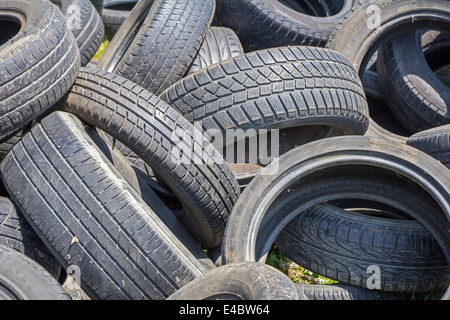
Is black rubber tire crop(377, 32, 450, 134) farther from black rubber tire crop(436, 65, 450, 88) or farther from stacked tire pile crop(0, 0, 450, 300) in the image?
black rubber tire crop(436, 65, 450, 88)

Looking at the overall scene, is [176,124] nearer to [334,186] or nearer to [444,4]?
[334,186]

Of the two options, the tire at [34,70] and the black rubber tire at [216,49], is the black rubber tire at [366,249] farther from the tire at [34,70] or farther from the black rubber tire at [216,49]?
the tire at [34,70]

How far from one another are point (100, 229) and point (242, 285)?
32.1 inches

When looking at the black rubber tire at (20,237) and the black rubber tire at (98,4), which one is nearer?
the black rubber tire at (20,237)

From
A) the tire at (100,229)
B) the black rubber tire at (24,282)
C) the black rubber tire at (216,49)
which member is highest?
the black rubber tire at (216,49)

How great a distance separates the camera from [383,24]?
12.6 feet

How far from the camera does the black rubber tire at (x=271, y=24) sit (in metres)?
3.98

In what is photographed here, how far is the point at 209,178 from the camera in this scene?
2762mm

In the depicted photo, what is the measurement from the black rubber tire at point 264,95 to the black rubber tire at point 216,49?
0.56 m

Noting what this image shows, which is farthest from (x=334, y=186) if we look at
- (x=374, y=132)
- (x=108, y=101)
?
(x=108, y=101)

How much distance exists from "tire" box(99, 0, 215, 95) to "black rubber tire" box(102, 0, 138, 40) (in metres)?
1.54

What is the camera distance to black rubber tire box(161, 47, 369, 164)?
3.01 m

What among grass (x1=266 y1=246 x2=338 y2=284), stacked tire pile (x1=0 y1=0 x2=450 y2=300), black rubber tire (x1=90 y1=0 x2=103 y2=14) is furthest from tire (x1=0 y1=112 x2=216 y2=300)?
black rubber tire (x1=90 y1=0 x2=103 y2=14)

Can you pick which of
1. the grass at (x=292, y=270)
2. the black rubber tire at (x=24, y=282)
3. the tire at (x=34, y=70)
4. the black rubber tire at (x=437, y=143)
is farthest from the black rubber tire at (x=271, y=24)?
the black rubber tire at (x=24, y=282)
